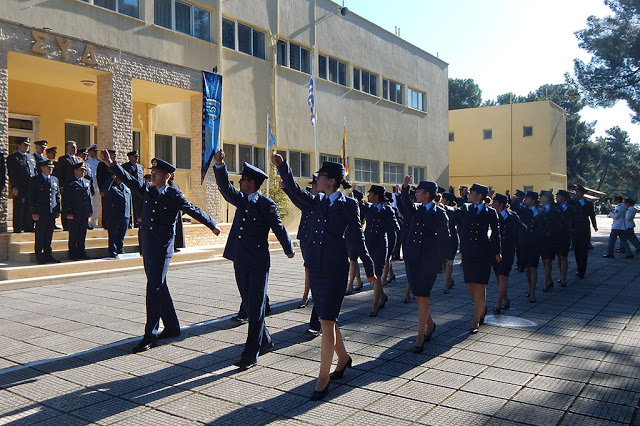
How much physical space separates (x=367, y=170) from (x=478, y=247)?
20922 millimetres

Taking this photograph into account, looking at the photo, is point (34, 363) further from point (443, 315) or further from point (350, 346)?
point (443, 315)

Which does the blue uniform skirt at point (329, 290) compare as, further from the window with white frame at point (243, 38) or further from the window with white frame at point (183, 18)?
the window with white frame at point (243, 38)

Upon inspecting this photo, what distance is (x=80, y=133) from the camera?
16.9 m

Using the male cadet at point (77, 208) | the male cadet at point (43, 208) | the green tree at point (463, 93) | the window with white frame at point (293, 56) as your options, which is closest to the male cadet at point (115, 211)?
the male cadet at point (77, 208)

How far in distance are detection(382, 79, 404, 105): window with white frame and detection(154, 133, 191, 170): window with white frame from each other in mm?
13162

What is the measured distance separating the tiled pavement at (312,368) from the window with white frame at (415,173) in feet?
76.0

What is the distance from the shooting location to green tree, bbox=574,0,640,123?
24.5m

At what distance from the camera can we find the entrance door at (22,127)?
595 inches

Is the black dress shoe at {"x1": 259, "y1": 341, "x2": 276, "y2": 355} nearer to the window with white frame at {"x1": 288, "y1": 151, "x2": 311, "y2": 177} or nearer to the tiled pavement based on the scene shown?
the tiled pavement

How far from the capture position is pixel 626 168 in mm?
59062

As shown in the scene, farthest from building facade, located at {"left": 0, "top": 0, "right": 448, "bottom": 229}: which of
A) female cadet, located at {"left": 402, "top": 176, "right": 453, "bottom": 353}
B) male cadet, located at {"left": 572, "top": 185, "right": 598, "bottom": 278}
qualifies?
male cadet, located at {"left": 572, "top": 185, "right": 598, "bottom": 278}

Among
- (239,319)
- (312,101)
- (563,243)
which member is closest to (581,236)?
(563,243)

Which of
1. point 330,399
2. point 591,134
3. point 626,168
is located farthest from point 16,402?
point 591,134

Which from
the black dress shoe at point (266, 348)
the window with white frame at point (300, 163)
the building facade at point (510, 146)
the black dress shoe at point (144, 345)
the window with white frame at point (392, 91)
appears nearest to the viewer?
the black dress shoe at point (266, 348)
